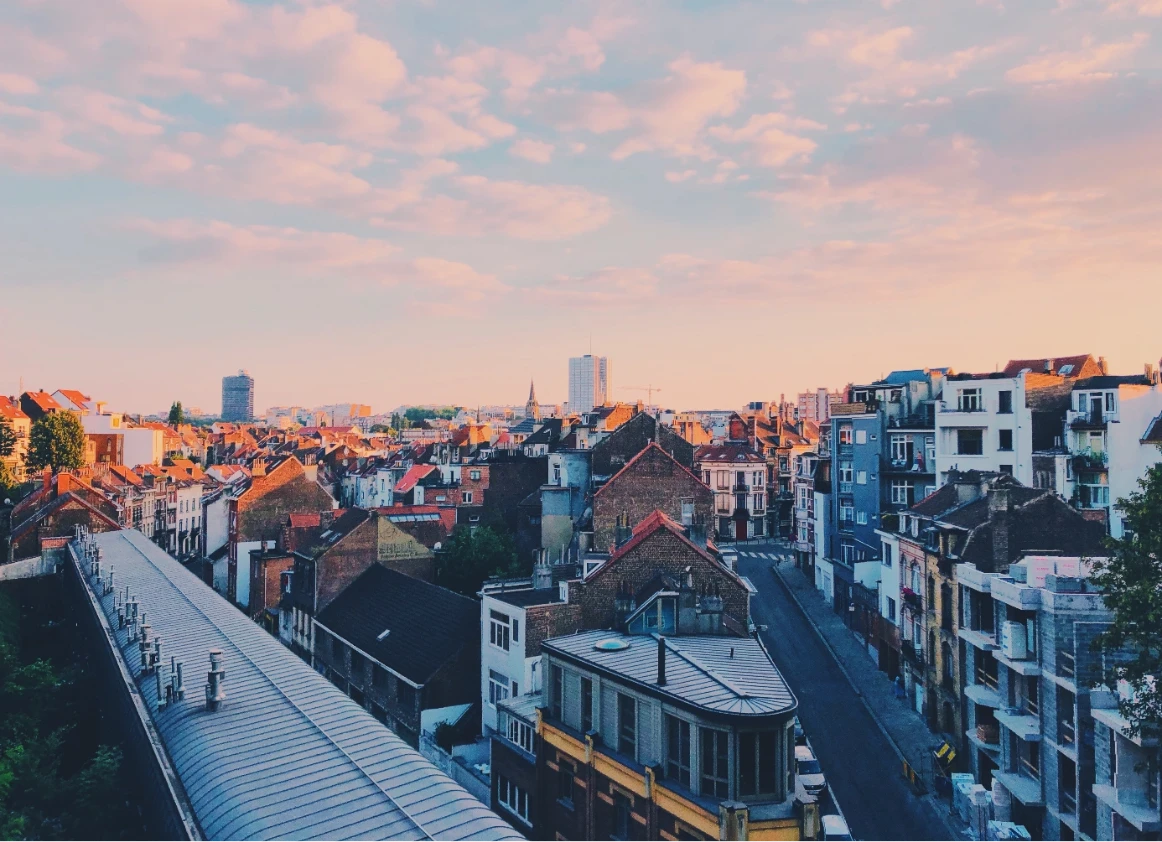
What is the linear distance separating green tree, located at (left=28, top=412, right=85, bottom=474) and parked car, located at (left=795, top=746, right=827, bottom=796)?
86993mm

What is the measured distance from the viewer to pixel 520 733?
34500 millimetres

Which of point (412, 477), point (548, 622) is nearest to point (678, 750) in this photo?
point (548, 622)

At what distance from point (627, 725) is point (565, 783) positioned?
13.9 feet

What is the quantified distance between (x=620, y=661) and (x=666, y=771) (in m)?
4.19

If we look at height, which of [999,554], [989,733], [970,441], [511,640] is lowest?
[989,733]

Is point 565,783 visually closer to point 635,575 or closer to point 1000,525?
point 635,575

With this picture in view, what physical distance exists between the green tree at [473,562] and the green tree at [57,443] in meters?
56.0

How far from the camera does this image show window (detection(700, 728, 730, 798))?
25625mm

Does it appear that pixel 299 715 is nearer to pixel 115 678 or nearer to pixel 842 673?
pixel 115 678

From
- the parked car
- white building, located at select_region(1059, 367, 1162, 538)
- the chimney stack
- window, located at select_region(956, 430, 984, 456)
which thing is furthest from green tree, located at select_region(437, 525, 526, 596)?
white building, located at select_region(1059, 367, 1162, 538)

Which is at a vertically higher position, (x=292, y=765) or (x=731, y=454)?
(x=731, y=454)

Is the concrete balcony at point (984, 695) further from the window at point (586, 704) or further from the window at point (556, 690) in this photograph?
the window at point (556, 690)

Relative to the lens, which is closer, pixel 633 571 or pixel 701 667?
pixel 701 667

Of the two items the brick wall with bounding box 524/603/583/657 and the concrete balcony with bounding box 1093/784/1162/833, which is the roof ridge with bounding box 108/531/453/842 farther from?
the concrete balcony with bounding box 1093/784/1162/833
